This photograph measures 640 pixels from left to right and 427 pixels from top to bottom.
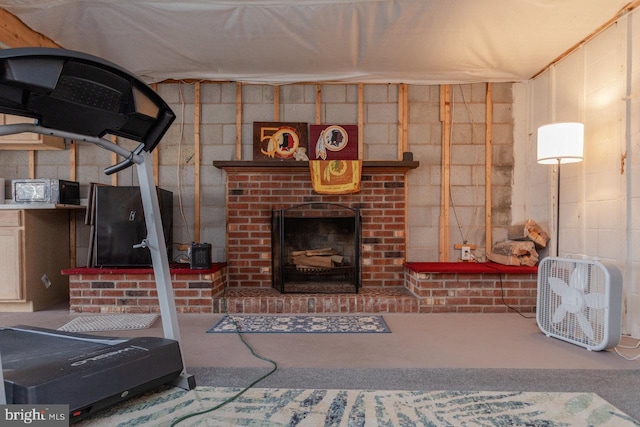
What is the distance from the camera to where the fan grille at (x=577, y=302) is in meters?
2.23

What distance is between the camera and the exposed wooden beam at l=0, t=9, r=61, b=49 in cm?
268

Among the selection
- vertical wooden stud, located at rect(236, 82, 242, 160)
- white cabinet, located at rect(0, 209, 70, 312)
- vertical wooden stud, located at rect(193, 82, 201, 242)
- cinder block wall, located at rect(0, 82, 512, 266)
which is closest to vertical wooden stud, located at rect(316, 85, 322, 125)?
cinder block wall, located at rect(0, 82, 512, 266)

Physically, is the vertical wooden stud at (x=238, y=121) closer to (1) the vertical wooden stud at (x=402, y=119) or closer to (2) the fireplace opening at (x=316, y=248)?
(2) the fireplace opening at (x=316, y=248)

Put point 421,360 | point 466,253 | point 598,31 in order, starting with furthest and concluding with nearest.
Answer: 1. point 466,253
2. point 598,31
3. point 421,360

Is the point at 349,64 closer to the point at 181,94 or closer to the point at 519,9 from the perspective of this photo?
the point at 519,9

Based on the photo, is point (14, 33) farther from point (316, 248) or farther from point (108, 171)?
point (316, 248)

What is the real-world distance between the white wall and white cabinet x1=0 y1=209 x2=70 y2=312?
15.0 feet

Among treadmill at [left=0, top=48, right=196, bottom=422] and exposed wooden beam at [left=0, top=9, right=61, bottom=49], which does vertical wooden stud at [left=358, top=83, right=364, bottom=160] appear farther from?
exposed wooden beam at [left=0, top=9, right=61, bottom=49]

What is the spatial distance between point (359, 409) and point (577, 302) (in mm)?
1663

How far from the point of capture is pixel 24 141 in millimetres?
3498

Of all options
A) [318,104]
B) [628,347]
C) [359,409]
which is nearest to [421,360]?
[359,409]

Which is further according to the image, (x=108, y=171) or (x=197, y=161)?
(x=197, y=161)

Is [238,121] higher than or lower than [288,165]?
higher

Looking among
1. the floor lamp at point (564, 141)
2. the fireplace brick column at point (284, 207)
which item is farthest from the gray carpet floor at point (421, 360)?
the floor lamp at point (564, 141)
